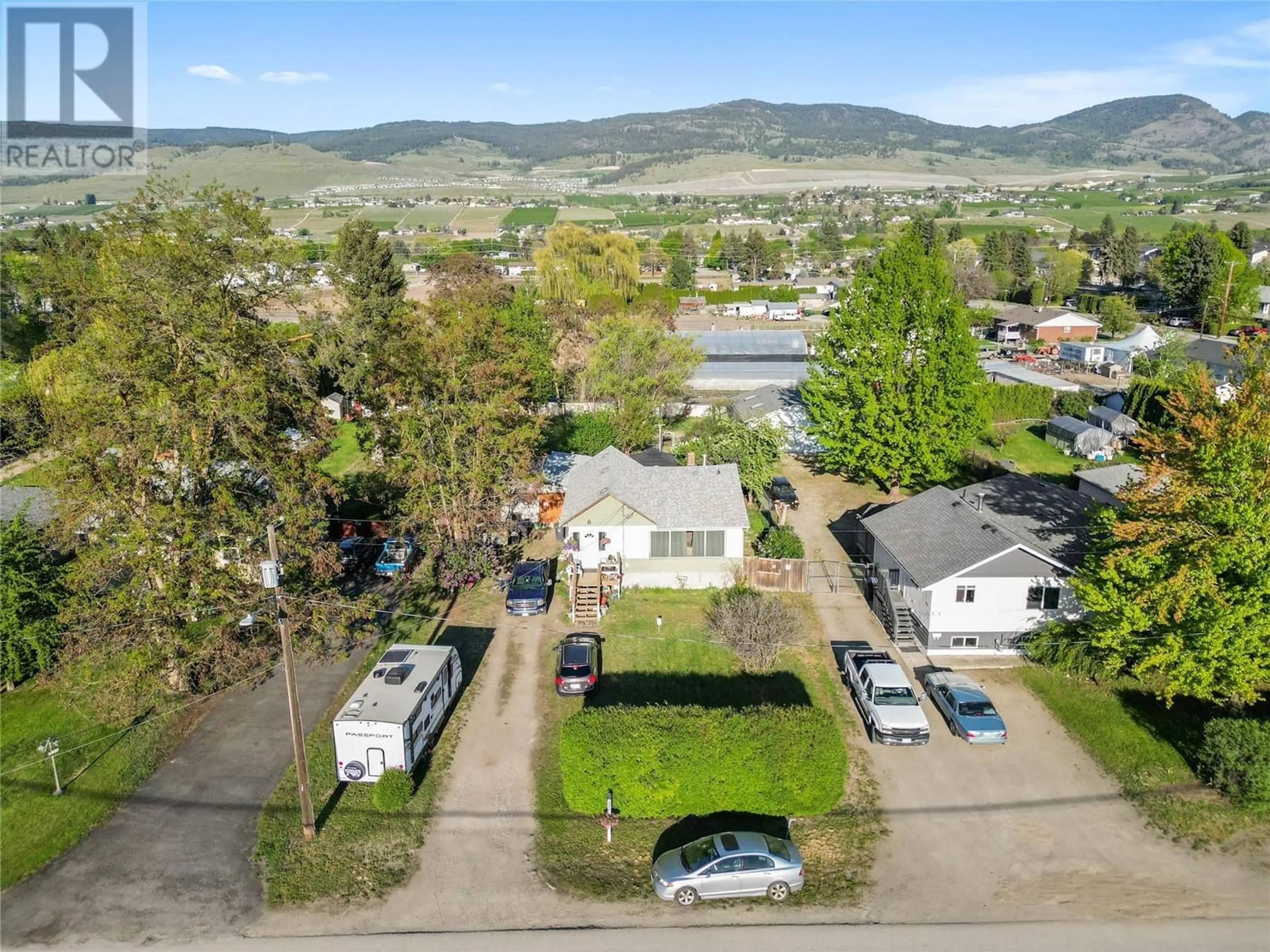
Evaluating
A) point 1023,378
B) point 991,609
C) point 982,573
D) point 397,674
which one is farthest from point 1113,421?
point 397,674

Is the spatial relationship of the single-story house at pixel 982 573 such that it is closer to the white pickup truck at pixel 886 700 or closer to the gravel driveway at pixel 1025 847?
the white pickup truck at pixel 886 700

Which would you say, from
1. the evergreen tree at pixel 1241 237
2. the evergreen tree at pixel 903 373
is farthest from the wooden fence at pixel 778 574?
the evergreen tree at pixel 1241 237

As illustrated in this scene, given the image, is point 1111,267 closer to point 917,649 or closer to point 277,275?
point 917,649

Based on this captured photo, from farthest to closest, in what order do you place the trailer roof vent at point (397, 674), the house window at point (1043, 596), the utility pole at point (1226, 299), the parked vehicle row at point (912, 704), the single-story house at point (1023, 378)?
1. the utility pole at point (1226, 299)
2. the single-story house at point (1023, 378)
3. the house window at point (1043, 596)
4. the parked vehicle row at point (912, 704)
5. the trailer roof vent at point (397, 674)

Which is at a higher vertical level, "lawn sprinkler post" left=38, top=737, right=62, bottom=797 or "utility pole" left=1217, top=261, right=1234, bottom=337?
"utility pole" left=1217, top=261, right=1234, bottom=337

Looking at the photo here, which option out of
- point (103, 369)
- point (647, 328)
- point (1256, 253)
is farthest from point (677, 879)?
point (1256, 253)

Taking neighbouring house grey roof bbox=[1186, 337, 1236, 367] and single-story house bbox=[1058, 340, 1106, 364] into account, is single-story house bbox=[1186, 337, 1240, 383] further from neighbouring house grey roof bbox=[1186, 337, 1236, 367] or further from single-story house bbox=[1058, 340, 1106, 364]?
single-story house bbox=[1058, 340, 1106, 364]

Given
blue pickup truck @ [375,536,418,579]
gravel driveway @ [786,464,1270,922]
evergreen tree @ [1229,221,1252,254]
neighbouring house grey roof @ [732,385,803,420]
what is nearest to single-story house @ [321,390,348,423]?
blue pickup truck @ [375,536,418,579]
